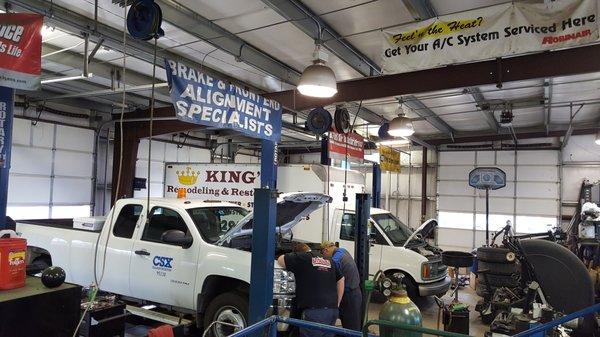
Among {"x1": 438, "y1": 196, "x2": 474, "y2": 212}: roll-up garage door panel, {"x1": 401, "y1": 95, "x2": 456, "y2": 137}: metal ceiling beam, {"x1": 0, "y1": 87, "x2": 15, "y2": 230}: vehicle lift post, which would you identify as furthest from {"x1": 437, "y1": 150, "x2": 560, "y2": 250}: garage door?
{"x1": 0, "y1": 87, "x2": 15, "y2": 230}: vehicle lift post

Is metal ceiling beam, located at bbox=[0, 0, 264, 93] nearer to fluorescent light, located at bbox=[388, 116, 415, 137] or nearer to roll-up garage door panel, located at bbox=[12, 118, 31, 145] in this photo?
fluorescent light, located at bbox=[388, 116, 415, 137]

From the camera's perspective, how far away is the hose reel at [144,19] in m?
4.17

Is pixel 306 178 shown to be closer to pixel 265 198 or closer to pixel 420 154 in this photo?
pixel 265 198

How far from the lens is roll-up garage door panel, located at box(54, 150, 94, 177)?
1141cm

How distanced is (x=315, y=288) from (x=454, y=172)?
14.0 metres

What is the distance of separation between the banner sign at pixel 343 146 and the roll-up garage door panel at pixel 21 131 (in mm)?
7914

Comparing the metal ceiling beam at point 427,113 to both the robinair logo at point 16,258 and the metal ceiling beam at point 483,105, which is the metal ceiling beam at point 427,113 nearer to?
the metal ceiling beam at point 483,105

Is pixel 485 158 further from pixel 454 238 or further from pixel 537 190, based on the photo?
pixel 454 238

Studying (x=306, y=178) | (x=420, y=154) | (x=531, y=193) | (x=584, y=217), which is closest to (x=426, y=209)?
(x=420, y=154)

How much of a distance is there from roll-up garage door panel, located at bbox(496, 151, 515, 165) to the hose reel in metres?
15.4

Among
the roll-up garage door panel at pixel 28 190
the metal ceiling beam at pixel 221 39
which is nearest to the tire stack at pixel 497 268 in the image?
the metal ceiling beam at pixel 221 39

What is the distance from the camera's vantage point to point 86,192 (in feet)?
40.0

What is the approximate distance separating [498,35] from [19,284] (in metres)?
5.45

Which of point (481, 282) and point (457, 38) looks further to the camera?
point (481, 282)
